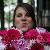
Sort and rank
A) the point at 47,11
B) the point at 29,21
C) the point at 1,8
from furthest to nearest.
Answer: the point at 47,11, the point at 1,8, the point at 29,21

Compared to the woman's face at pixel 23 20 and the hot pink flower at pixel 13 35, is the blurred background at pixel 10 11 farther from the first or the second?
the hot pink flower at pixel 13 35

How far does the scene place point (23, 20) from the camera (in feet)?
5.48

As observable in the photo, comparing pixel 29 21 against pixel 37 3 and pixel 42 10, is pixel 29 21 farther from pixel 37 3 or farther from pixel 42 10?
pixel 42 10

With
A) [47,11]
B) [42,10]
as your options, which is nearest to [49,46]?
[42,10]

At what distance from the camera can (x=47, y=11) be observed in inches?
200

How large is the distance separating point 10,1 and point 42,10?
2.25 ft

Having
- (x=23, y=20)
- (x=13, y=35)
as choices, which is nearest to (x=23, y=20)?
(x=23, y=20)

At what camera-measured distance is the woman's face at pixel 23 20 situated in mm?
1644

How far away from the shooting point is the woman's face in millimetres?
1644

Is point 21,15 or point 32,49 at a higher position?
point 21,15

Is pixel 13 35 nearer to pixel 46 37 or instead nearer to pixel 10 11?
pixel 46 37

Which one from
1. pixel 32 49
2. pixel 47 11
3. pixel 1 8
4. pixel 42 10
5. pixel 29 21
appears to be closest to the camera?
pixel 32 49

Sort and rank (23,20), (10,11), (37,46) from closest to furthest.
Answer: (37,46)
(23,20)
(10,11)

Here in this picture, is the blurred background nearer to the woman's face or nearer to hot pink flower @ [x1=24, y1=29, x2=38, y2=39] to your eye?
the woman's face
